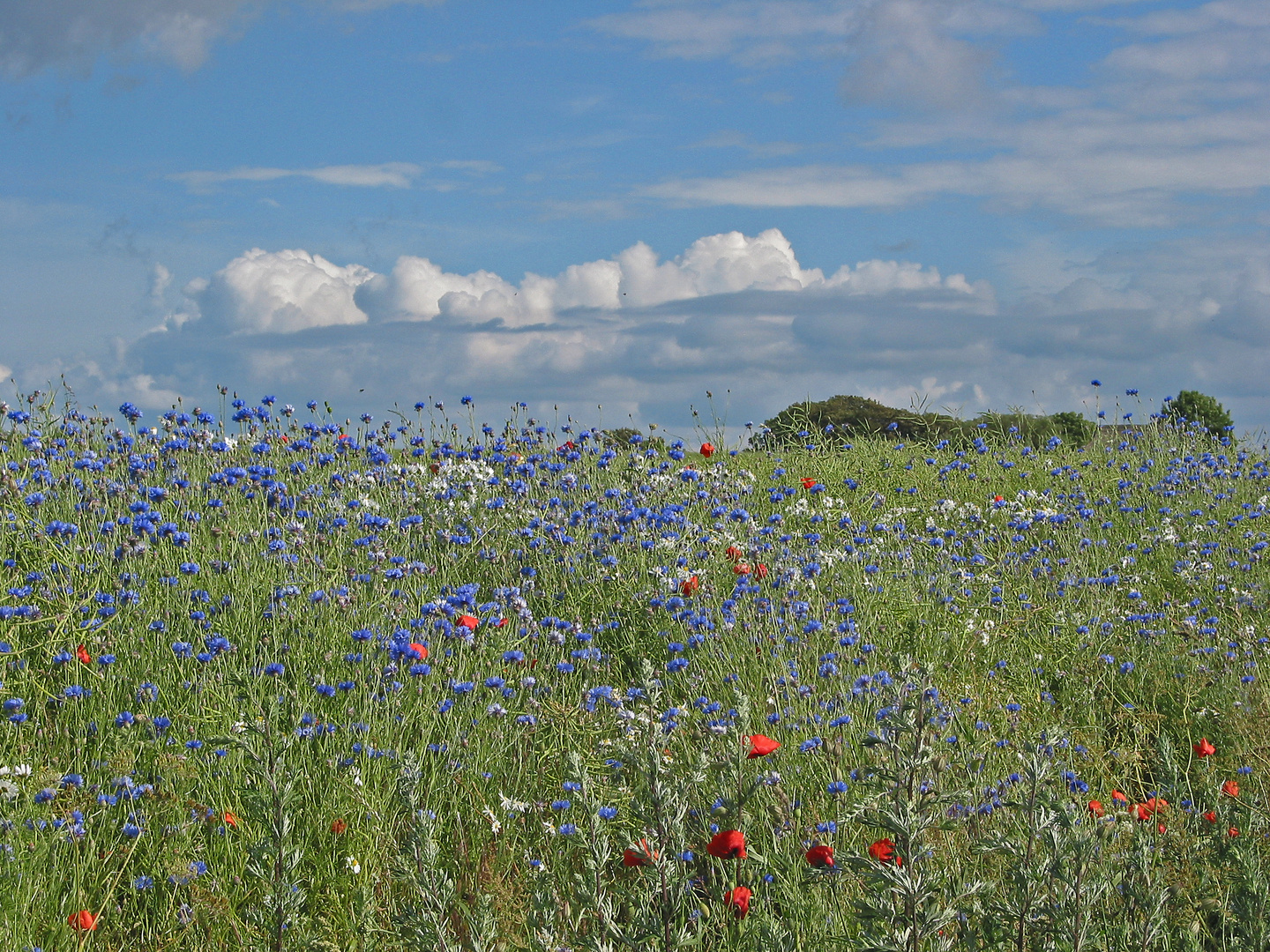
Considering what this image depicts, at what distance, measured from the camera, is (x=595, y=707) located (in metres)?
4.98

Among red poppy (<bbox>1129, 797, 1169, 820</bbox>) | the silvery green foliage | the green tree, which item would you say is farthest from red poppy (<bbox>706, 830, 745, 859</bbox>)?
the green tree

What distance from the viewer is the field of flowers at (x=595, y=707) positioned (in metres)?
2.77

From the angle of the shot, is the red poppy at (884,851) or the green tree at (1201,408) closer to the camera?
the red poppy at (884,851)

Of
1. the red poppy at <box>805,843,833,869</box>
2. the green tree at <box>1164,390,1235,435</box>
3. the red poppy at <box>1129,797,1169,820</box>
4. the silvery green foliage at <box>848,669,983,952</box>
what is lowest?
the red poppy at <box>1129,797,1169,820</box>

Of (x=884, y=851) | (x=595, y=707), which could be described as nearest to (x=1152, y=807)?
(x=884, y=851)

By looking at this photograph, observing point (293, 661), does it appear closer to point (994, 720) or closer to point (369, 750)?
point (369, 750)

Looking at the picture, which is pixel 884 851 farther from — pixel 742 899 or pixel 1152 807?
pixel 1152 807

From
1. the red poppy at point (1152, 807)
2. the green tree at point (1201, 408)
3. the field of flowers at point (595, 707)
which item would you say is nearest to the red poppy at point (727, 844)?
the field of flowers at point (595, 707)

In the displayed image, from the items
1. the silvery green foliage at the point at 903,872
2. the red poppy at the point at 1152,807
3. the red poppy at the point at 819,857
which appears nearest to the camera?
the silvery green foliage at the point at 903,872

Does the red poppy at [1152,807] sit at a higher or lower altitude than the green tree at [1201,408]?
lower

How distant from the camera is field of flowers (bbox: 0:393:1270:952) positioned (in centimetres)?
277

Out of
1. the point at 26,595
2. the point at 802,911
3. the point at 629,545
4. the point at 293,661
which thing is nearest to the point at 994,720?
the point at 802,911

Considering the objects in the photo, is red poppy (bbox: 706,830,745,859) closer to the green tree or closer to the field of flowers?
the field of flowers

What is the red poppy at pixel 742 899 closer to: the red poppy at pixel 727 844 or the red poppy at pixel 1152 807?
the red poppy at pixel 727 844
